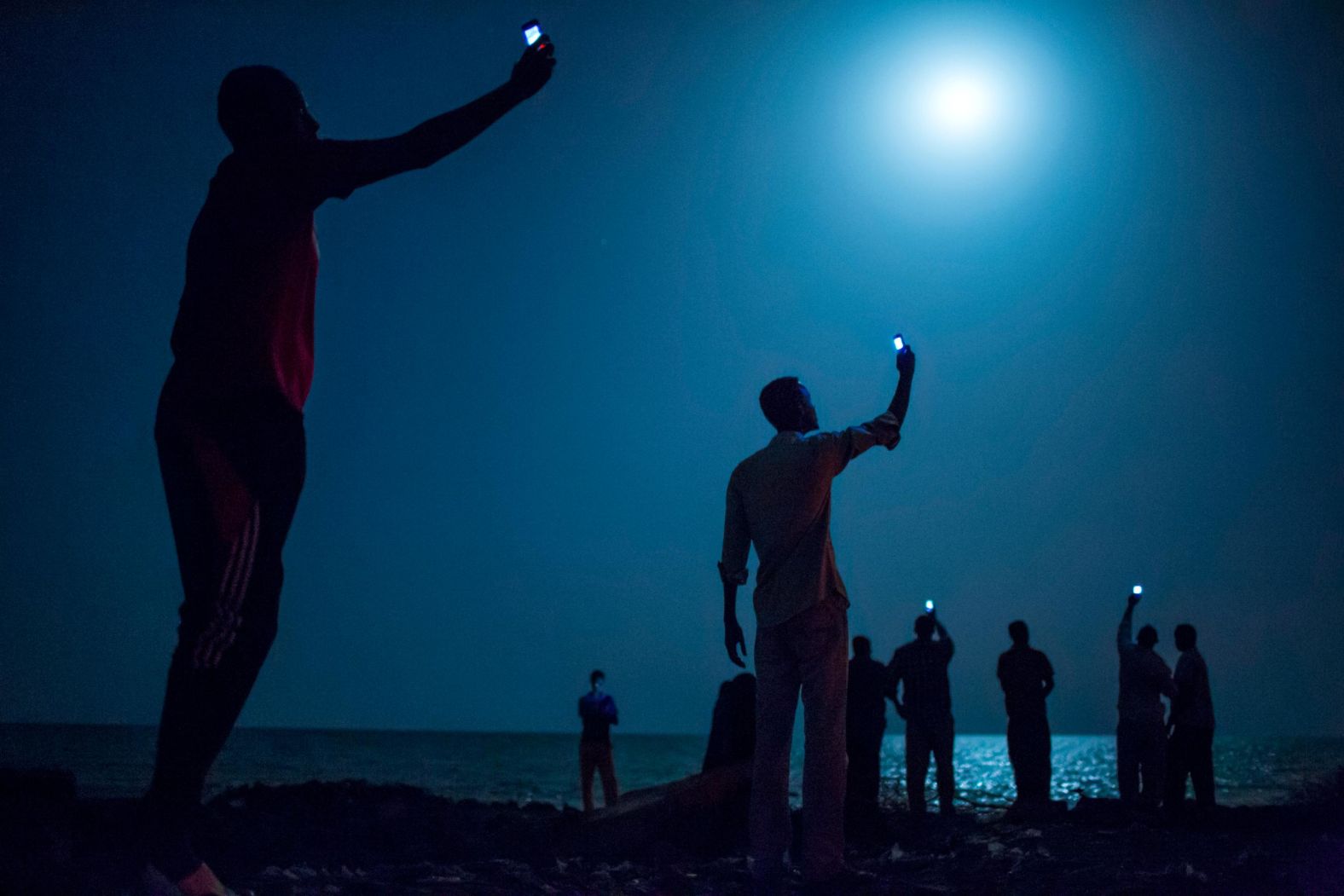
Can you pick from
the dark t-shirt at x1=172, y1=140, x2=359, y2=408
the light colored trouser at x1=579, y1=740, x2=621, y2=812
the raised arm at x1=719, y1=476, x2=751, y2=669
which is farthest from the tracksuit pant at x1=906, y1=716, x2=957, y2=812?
the dark t-shirt at x1=172, y1=140, x2=359, y2=408

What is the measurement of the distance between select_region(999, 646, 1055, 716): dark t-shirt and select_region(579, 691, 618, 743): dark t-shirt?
5.18 m

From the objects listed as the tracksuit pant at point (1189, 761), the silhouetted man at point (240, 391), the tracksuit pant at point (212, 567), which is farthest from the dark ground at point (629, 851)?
the tracksuit pant at point (1189, 761)

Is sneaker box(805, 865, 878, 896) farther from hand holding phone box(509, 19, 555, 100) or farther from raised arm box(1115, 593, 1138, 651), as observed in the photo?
raised arm box(1115, 593, 1138, 651)

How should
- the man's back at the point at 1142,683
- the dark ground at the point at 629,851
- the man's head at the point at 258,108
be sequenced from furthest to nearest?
the man's back at the point at 1142,683 → the dark ground at the point at 629,851 → the man's head at the point at 258,108

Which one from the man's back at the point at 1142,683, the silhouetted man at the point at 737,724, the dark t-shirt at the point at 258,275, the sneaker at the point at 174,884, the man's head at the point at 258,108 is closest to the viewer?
the sneaker at the point at 174,884

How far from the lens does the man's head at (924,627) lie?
998 cm

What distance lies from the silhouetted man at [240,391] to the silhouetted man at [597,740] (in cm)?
1101

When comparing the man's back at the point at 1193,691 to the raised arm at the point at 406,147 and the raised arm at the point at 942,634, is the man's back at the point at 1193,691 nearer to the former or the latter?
the raised arm at the point at 942,634

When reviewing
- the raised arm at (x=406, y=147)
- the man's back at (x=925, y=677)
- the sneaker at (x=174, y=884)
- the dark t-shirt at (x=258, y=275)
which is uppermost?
the raised arm at (x=406, y=147)

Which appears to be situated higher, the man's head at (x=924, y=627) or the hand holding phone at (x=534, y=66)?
the hand holding phone at (x=534, y=66)

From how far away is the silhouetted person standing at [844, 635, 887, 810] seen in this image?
976 centimetres

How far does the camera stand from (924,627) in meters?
10.0

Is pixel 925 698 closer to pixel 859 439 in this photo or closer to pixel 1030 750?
pixel 1030 750

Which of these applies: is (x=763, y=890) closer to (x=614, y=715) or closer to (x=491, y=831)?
(x=491, y=831)
